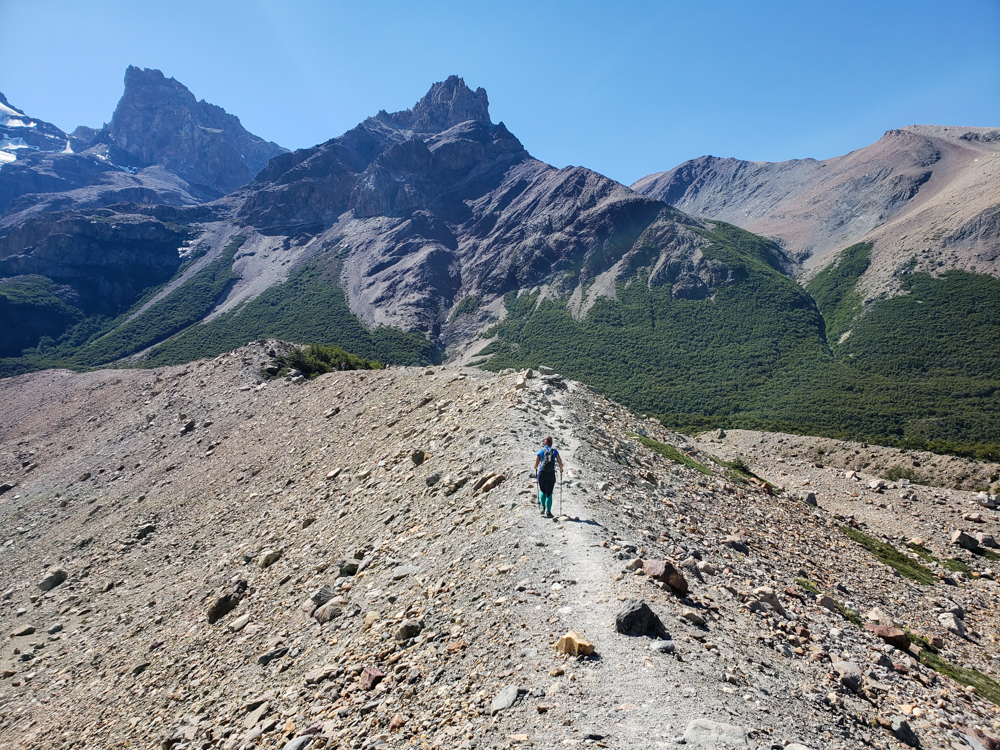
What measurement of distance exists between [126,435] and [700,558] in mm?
37251

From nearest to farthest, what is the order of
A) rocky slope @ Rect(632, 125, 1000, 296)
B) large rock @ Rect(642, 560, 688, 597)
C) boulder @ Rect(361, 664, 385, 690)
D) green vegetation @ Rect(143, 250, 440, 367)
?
boulder @ Rect(361, 664, 385, 690), large rock @ Rect(642, 560, 688, 597), rocky slope @ Rect(632, 125, 1000, 296), green vegetation @ Rect(143, 250, 440, 367)

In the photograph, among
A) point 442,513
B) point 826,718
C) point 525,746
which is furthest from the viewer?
point 442,513

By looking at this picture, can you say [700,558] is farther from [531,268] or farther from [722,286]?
[531,268]

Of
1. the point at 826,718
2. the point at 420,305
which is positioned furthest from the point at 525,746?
the point at 420,305

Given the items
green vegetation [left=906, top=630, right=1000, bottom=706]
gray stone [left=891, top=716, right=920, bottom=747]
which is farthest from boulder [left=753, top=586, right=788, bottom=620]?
green vegetation [left=906, top=630, right=1000, bottom=706]

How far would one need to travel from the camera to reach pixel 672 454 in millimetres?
18422

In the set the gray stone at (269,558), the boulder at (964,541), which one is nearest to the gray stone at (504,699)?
the gray stone at (269,558)

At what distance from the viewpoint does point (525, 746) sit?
552 centimetres

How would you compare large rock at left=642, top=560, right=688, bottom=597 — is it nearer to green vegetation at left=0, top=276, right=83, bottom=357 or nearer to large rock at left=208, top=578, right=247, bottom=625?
large rock at left=208, top=578, right=247, bottom=625

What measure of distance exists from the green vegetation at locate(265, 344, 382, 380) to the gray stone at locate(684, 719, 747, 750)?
98.6 feet

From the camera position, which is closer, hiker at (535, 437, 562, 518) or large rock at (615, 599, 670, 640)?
large rock at (615, 599, 670, 640)

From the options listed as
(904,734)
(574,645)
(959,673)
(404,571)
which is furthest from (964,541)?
(404,571)

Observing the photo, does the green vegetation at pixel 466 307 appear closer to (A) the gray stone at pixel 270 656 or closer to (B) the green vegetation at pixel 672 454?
(B) the green vegetation at pixel 672 454

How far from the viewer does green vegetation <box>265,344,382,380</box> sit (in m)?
35.6
